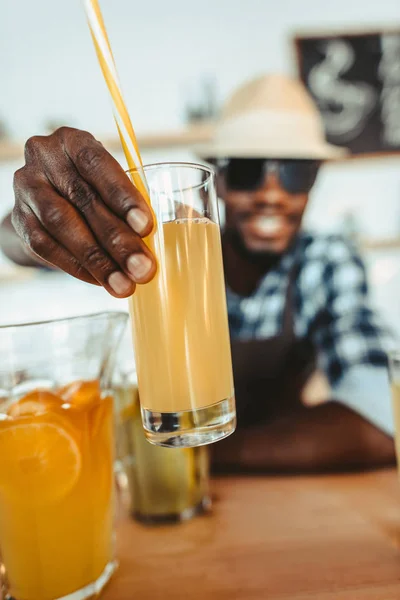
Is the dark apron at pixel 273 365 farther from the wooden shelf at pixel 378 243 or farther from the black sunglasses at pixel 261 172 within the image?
the wooden shelf at pixel 378 243

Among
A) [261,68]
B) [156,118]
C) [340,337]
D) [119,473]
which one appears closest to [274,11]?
[261,68]

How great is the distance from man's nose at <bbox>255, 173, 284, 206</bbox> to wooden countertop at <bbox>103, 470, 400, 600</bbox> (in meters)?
1.10

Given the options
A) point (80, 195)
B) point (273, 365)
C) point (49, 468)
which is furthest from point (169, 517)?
point (273, 365)

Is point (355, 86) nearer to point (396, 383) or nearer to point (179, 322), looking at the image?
point (396, 383)

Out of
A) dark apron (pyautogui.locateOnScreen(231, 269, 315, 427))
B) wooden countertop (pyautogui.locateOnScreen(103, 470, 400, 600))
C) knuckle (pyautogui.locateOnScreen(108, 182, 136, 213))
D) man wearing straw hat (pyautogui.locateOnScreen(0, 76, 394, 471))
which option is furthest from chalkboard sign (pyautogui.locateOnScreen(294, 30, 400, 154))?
knuckle (pyautogui.locateOnScreen(108, 182, 136, 213))

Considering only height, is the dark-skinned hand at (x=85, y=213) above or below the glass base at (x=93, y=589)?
above

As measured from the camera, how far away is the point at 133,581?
56 centimetres

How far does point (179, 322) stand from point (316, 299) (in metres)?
1.40

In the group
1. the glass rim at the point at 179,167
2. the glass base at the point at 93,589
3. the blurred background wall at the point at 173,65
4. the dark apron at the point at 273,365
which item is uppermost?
the blurred background wall at the point at 173,65

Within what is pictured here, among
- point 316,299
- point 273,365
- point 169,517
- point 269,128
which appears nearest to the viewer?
point 169,517

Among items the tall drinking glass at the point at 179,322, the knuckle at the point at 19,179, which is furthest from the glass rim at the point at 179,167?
the knuckle at the point at 19,179

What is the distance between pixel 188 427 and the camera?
46 centimetres

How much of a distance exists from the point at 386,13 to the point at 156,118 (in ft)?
4.40

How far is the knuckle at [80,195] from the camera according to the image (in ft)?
1.40
